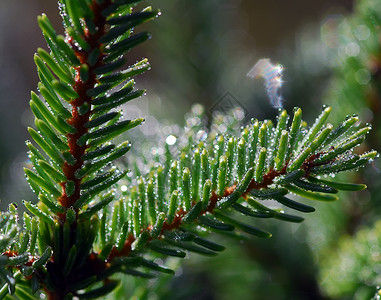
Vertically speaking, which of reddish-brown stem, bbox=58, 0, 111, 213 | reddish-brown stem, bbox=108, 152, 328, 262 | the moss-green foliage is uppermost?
reddish-brown stem, bbox=58, 0, 111, 213

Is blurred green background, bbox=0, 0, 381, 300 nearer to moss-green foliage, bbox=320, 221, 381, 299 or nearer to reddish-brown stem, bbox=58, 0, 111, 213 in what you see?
moss-green foliage, bbox=320, 221, 381, 299

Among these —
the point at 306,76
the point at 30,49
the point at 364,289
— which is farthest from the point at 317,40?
the point at 30,49

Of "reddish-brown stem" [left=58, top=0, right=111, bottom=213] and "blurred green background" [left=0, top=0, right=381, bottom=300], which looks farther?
"blurred green background" [left=0, top=0, right=381, bottom=300]

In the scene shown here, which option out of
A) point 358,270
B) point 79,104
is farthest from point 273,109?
point 79,104

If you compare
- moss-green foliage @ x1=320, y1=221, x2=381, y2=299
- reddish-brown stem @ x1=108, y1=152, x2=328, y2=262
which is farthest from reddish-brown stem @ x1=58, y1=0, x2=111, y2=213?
moss-green foliage @ x1=320, y1=221, x2=381, y2=299

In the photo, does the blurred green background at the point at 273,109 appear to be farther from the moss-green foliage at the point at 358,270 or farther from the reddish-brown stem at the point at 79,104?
the reddish-brown stem at the point at 79,104

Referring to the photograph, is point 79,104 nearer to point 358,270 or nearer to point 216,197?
point 216,197

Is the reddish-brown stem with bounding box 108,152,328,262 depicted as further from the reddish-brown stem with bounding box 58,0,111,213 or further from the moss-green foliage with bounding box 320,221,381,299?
the moss-green foliage with bounding box 320,221,381,299

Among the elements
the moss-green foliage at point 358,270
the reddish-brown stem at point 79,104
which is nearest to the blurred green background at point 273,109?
the moss-green foliage at point 358,270

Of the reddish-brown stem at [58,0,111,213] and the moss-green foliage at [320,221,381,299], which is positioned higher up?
the reddish-brown stem at [58,0,111,213]
